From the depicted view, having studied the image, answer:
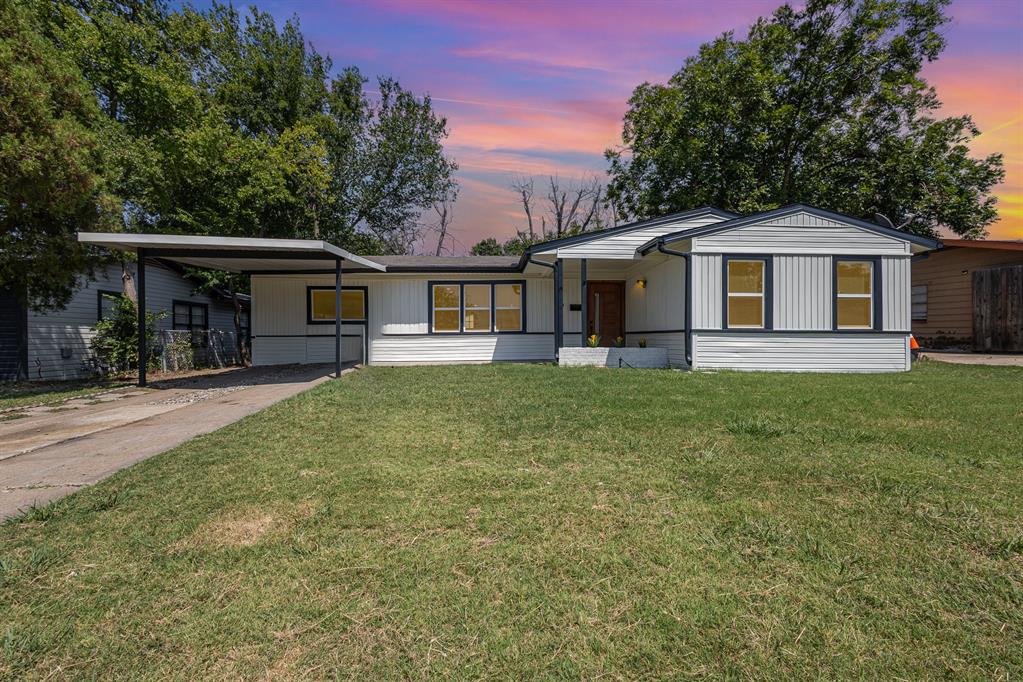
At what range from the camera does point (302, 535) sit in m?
2.74

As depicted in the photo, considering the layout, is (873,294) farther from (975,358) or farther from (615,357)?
(615,357)

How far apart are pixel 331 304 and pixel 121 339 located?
548cm

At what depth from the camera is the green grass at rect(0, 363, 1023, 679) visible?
182cm

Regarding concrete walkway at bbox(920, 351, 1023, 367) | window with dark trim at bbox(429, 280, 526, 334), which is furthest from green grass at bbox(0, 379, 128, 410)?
concrete walkway at bbox(920, 351, 1023, 367)

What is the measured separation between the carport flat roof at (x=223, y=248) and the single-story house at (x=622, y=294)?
0.03m

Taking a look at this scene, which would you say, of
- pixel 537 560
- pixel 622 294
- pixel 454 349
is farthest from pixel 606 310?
pixel 537 560

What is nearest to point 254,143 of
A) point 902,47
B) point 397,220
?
point 397,220

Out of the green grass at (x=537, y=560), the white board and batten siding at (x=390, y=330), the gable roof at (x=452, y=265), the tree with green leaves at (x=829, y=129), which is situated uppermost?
the tree with green leaves at (x=829, y=129)

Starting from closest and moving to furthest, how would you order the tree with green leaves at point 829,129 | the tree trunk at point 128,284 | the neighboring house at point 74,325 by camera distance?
the neighboring house at point 74,325 → the tree trunk at point 128,284 → the tree with green leaves at point 829,129

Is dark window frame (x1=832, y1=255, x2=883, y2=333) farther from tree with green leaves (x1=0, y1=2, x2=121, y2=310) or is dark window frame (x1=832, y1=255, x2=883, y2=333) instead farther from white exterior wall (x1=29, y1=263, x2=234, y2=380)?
white exterior wall (x1=29, y1=263, x2=234, y2=380)

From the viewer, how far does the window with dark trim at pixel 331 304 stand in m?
14.1

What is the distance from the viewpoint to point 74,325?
45.3 ft

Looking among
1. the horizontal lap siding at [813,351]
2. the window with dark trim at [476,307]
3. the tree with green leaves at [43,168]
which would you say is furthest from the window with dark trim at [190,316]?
the horizontal lap siding at [813,351]

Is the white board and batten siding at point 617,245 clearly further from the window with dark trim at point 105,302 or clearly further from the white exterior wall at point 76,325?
the window with dark trim at point 105,302
